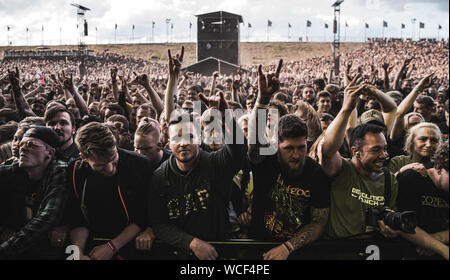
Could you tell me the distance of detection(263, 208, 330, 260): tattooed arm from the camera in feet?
7.25

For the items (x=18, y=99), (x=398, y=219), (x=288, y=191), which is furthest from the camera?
(x=18, y=99)

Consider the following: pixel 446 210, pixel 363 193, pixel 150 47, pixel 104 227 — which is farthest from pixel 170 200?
pixel 150 47

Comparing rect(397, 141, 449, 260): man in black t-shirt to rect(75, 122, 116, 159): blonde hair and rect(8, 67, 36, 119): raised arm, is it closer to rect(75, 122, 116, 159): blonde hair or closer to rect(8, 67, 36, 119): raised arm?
rect(75, 122, 116, 159): blonde hair

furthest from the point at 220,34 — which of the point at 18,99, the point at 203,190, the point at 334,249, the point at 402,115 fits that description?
the point at 334,249

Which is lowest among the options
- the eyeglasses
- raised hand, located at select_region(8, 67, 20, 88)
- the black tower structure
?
the eyeglasses

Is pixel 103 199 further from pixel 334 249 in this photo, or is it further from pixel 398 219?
pixel 398 219

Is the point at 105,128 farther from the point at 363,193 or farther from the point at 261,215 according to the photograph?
the point at 363,193

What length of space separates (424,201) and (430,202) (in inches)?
1.6

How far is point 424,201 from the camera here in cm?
212

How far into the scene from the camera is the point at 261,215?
2445mm

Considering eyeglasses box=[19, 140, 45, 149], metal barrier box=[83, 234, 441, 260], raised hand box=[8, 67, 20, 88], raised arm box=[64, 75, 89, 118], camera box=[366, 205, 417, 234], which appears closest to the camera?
camera box=[366, 205, 417, 234]

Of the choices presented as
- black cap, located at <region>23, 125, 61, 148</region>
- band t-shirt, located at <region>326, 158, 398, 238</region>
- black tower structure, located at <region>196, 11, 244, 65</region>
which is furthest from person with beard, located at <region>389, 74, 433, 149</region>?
black tower structure, located at <region>196, 11, 244, 65</region>

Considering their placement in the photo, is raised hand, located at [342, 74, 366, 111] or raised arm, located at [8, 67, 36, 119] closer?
raised hand, located at [342, 74, 366, 111]

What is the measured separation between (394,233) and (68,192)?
2238 millimetres
